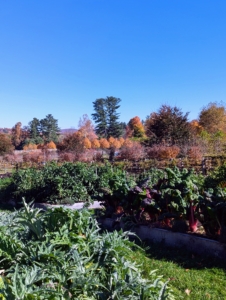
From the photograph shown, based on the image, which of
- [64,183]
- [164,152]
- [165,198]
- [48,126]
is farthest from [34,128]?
[165,198]

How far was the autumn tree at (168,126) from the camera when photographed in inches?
976

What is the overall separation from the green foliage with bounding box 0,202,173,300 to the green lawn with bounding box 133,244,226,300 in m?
0.58

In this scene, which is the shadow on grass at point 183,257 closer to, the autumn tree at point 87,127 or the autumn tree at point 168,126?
the autumn tree at point 168,126

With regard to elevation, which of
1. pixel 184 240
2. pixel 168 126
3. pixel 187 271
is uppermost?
pixel 168 126

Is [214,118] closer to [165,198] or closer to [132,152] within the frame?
[132,152]

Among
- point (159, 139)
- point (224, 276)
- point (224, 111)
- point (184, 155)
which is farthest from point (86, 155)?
point (224, 276)

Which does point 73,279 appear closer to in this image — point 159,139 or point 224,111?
point 159,139

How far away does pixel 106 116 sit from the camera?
5891 centimetres

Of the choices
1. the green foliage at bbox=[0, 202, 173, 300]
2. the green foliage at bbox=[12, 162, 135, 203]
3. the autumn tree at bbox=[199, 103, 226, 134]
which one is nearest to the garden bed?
the green foliage at bbox=[0, 202, 173, 300]

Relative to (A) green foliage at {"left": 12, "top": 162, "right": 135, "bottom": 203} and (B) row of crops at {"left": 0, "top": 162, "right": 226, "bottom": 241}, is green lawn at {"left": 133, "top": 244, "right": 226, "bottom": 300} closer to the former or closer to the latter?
(B) row of crops at {"left": 0, "top": 162, "right": 226, "bottom": 241}

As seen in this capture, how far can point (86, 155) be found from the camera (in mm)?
25359

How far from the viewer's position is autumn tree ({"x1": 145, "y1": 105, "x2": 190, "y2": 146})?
24.8 m

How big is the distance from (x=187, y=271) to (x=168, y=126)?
22.4 m

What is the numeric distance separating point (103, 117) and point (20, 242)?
56558mm
